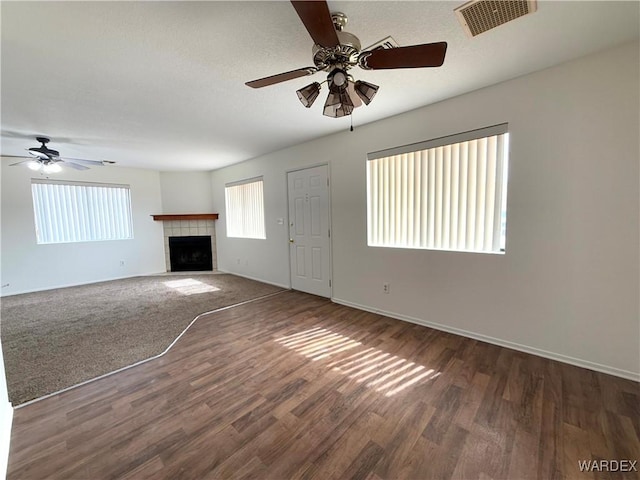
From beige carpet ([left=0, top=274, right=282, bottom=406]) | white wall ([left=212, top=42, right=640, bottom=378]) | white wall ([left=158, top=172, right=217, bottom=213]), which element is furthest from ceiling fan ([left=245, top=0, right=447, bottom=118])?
white wall ([left=158, top=172, right=217, bottom=213])

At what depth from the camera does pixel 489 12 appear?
4.79ft

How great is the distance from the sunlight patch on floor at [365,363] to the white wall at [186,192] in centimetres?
482

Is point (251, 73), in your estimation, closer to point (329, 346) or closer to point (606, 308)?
point (329, 346)

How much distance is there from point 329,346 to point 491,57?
2.78m

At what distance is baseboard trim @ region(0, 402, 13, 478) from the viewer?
1.32m

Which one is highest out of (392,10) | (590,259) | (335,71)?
(392,10)

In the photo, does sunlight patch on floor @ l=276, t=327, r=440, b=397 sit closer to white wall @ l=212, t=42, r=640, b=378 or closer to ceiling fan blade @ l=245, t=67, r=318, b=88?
white wall @ l=212, t=42, r=640, b=378

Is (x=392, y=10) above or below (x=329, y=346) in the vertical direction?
above

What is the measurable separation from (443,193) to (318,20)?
217 centimetres

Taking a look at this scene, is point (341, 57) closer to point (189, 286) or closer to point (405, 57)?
point (405, 57)

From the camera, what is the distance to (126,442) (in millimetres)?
1496

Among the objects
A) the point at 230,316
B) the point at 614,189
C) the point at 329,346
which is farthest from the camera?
the point at 230,316

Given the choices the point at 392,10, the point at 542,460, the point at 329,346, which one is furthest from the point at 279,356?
the point at 392,10

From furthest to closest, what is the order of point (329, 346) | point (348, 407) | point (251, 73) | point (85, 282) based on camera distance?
point (85, 282) → point (329, 346) → point (251, 73) → point (348, 407)
